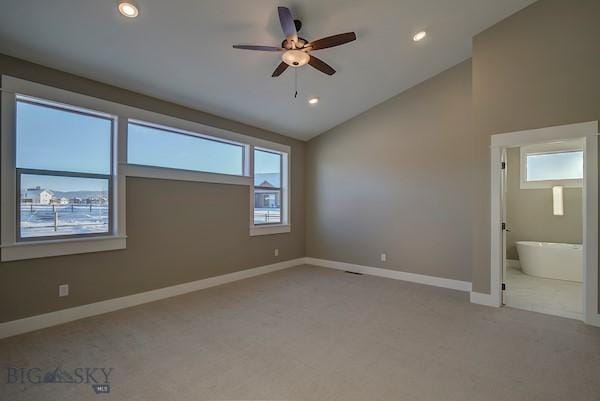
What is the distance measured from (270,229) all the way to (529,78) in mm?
4420

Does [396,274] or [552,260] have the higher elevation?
[552,260]

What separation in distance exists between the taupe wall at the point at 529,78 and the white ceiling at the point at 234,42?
1.05 ft

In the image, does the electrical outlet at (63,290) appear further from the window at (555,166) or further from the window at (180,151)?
the window at (555,166)

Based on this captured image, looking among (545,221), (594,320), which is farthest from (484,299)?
(545,221)

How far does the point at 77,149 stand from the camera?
330 centimetres

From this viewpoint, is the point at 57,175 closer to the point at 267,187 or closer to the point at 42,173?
the point at 42,173

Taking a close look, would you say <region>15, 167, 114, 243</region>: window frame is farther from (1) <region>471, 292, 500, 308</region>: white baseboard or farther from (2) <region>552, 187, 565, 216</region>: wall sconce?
(2) <region>552, 187, 565, 216</region>: wall sconce

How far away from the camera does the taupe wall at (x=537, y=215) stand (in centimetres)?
526

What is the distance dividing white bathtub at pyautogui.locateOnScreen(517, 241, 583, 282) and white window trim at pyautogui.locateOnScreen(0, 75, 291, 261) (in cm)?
485

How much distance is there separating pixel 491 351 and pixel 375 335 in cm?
99

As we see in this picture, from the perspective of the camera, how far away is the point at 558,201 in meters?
5.29

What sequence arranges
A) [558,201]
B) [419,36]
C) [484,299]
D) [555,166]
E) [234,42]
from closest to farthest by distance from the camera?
[234,42] < [419,36] < [484,299] < [558,201] < [555,166]

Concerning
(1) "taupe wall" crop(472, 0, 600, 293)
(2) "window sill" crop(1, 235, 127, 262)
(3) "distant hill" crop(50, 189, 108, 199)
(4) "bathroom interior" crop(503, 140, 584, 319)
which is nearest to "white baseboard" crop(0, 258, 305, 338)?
(2) "window sill" crop(1, 235, 127, 262)

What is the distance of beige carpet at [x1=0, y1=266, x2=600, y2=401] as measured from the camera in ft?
6.58
